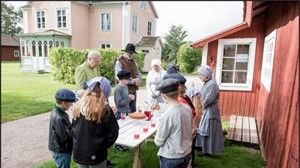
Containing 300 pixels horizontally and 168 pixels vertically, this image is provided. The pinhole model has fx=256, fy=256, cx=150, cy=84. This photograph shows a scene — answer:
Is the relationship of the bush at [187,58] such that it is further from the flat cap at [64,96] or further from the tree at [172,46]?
the flat cap at [64,96]

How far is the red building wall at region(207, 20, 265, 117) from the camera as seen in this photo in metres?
6.87

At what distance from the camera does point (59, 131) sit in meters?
2.72

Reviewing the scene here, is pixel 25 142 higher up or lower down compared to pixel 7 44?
lower down

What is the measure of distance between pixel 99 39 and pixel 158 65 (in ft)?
52.4

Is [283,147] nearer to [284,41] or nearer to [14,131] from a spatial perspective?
[284,41]

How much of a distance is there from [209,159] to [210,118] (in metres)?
0.79

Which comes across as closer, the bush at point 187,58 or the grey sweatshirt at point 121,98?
the grey sweatshirt at point 121,98

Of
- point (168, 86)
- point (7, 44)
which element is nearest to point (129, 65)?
point (168, 86)

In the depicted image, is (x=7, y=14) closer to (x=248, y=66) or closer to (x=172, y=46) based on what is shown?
(x=248, y=66)

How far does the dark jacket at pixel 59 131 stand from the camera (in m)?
2.71

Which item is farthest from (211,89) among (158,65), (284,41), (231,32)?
(231,32)

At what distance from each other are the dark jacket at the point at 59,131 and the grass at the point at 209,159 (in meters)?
1.36

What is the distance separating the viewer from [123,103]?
4258mm

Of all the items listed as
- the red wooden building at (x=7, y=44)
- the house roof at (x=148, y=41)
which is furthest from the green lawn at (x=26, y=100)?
the house roof at (x=148, y=41)
